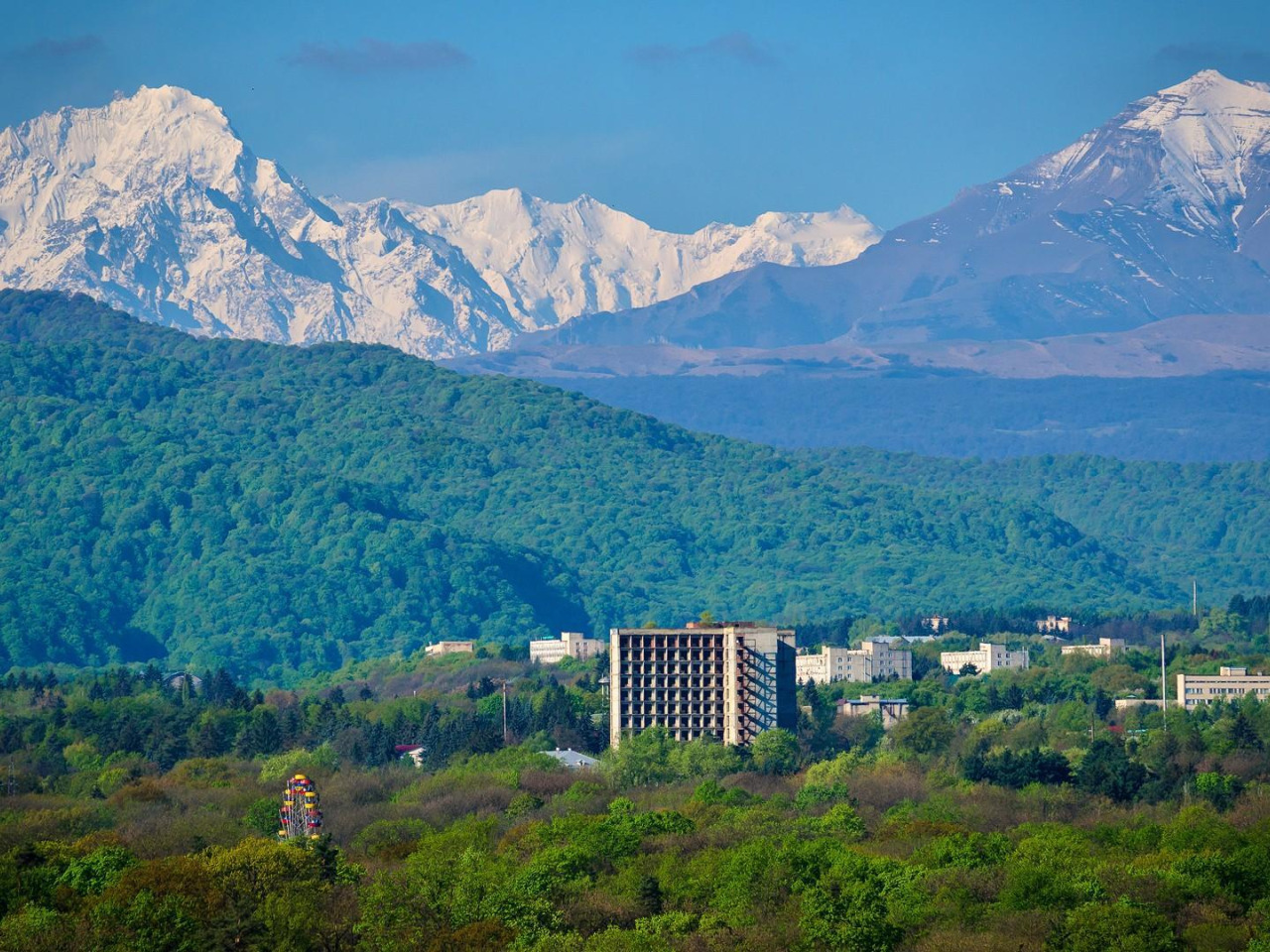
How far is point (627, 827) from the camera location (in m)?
101

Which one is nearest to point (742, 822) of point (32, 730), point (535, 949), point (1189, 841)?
point (1189, 841)

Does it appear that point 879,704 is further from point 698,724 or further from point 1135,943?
point 1135,943

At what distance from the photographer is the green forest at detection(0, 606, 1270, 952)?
260 ft

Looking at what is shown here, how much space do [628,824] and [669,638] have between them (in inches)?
1534

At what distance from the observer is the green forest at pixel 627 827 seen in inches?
3118

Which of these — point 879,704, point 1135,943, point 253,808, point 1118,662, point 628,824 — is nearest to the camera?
point 1135,943

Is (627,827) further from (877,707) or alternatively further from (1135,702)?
(1135,702)

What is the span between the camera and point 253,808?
108938 millimetres

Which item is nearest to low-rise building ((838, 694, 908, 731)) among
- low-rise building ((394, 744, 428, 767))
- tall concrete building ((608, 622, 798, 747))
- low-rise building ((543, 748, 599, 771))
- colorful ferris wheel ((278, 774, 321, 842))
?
→ tall concrete building ((608, 622, 798, 747))

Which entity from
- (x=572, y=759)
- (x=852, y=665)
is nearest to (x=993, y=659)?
(x=852, y=665)

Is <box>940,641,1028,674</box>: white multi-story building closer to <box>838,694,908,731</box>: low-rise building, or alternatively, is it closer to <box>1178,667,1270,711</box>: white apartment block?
<box>1178,667,1270,711</box>: white apartment block

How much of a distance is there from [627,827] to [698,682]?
Answer: 39834 millimetres

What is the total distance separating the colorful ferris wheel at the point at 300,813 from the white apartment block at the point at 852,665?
274 feet

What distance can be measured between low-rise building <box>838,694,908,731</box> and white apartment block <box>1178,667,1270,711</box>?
13.5 meters
